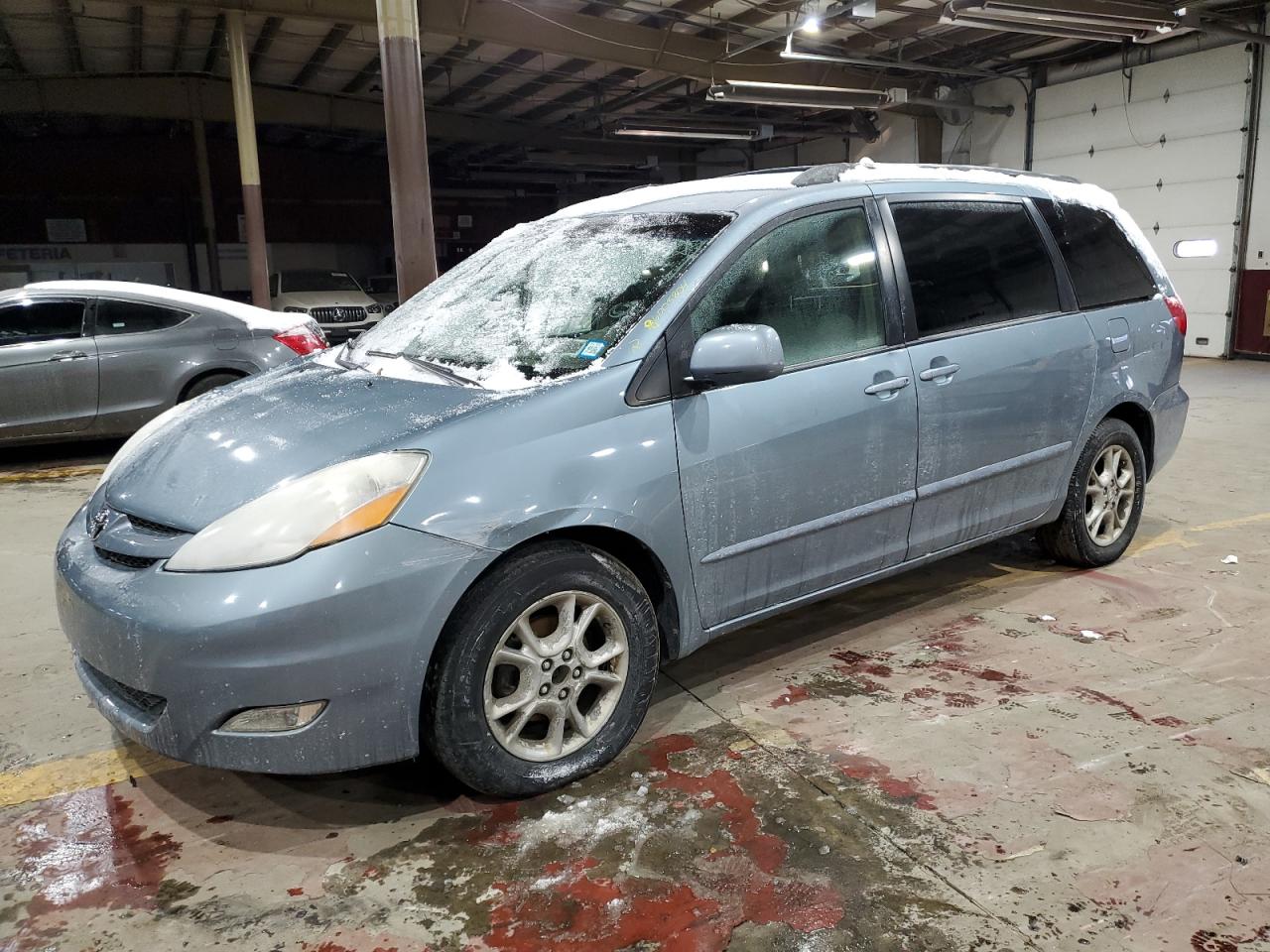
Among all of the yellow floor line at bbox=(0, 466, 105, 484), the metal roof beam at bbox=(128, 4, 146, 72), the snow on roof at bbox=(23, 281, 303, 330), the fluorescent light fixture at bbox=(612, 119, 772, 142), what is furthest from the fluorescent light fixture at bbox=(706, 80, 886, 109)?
the yellow floor line at bbox=(0, 466, 105, 484)

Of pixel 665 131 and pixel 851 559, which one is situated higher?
pixel 665 131

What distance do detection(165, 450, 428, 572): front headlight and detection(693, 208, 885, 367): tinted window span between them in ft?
3.08

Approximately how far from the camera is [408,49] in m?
6.84

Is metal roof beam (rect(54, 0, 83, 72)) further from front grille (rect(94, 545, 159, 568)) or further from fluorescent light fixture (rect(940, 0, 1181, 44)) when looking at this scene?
front grille (rect(94, 545, 159, 568))

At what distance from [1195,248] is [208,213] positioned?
1848 cm

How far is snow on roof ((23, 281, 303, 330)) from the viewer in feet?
21.3

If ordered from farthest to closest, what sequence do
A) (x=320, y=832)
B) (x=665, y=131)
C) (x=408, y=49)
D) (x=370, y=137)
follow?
(x=370, y=137) → (x=665, y=131) → (x=408, y=49) → (x=320, y=832)

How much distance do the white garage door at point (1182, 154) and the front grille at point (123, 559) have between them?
13804 millimetres

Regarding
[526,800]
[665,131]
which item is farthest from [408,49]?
[665,131]

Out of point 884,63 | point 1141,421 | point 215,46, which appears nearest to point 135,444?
point 1141,421

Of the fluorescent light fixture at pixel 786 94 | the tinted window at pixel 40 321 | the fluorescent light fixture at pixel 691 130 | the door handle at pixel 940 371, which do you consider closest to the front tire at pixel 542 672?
the door handle at pixel 940 371

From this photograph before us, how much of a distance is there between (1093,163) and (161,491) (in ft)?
48.6

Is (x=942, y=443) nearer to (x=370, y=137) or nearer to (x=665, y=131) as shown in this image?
(x=665, y=131)

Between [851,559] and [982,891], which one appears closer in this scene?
[982,891]
